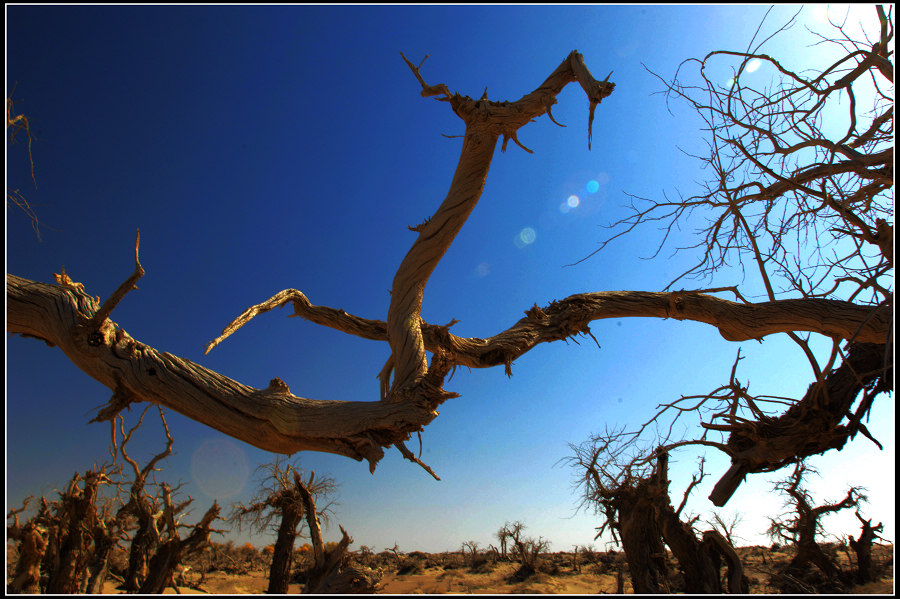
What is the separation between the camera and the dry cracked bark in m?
2.08

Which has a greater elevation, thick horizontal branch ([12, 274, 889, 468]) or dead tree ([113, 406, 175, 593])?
thick horizontal branch ([12, 274, 889, 468])

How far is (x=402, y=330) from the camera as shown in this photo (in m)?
2.84

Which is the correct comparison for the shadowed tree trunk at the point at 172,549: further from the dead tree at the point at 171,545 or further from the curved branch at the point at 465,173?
the curved branch at the point at 465,173

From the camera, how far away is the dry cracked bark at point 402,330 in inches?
81.9

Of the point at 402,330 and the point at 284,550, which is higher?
the point at 402,330

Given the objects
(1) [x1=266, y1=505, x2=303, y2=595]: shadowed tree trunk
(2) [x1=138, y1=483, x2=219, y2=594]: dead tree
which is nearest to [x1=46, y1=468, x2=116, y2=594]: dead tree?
(2) [x1=138, y1=483, x2=219, y2=594]: dead tree

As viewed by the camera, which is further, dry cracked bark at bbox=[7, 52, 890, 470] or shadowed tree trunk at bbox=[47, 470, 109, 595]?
shadowed tree trunk at bbox=[47, 470, 109, 595]

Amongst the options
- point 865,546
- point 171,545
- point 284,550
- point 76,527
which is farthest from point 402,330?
point 865,546

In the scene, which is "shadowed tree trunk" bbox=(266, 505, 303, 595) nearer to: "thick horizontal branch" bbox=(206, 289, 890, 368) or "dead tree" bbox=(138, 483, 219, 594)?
"dead tree" bbox=(138, 483, 219, 594)

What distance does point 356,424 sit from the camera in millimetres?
2086

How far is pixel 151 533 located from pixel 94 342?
1050 cm

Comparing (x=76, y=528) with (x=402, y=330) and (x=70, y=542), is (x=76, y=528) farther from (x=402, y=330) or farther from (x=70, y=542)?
(x=402, y=330)

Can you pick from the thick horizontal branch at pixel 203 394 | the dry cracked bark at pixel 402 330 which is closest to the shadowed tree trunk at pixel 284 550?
the dry cracked bark at pixel 402 330

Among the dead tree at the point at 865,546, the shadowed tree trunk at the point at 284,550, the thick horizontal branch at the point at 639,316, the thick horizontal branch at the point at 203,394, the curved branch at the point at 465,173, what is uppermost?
the curved branch at the point at 465,173
